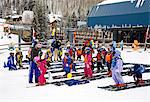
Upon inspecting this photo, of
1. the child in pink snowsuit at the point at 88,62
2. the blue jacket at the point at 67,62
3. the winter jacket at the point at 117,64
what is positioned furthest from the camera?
the blue jacket at the point at 67,62

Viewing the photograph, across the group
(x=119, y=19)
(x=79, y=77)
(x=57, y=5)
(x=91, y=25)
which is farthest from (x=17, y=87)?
(x=57, y=5)

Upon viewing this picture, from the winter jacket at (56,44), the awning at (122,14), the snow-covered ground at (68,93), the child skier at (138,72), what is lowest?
the snow-covered ground at (68,93)

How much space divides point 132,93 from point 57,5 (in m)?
65.9

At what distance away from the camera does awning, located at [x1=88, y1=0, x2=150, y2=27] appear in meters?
33.8

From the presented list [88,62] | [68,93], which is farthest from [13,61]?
[68,93]

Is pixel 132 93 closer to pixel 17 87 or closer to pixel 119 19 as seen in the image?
pixel 17 87

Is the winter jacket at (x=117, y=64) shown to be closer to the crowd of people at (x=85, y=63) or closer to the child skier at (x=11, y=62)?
the crowd of people at (x=85, y=63)

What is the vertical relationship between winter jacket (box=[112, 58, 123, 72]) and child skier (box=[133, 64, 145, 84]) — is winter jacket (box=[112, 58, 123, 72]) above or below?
above

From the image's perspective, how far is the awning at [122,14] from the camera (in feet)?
111

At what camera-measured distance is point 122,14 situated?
36.2 metres

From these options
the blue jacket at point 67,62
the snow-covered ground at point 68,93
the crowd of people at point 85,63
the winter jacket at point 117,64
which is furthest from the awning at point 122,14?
the winter jacket at point 117,64

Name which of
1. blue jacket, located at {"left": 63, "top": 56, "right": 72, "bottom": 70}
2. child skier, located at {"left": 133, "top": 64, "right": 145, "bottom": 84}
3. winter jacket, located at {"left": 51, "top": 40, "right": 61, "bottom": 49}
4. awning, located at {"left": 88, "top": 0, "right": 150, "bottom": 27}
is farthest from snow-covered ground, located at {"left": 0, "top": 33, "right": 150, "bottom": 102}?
awning, located at {"left": 88, "top": 0, "right": 150, "bottom": 27}

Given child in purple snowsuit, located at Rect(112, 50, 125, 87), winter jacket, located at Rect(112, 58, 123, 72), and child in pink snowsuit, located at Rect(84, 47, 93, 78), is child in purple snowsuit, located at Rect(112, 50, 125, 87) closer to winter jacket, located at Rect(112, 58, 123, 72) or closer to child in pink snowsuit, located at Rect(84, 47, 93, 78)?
winter jacket, located at Rect(112, 58, 123, 72)

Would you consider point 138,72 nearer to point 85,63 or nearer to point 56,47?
point 85,63
